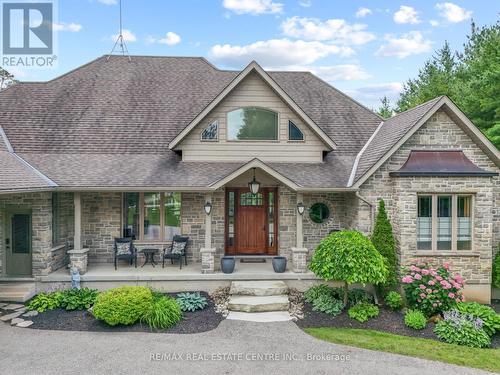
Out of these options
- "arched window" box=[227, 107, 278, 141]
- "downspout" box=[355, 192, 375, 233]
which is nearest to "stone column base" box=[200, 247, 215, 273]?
"arched window" box=[227, 107, 278, 141]

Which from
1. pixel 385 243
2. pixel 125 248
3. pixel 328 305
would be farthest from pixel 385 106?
pixel 125 248

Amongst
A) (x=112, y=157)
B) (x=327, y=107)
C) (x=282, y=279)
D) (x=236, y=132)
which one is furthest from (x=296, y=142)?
(x=112, y=157)

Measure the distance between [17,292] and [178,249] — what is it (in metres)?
4.65

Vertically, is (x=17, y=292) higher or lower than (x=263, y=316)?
higher

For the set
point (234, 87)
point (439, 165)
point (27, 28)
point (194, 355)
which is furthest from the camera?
point (27, 28)

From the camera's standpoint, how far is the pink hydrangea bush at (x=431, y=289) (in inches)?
365

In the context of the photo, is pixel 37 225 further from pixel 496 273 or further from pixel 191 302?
pixel 496 273

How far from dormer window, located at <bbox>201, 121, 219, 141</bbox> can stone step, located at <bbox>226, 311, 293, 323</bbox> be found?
19.6ft

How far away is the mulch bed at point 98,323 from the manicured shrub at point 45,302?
20 centimetres

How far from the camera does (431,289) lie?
9391 millimetres

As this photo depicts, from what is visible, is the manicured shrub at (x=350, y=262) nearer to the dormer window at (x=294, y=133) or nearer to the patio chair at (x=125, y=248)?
the dormer window at (x=294, y=133)

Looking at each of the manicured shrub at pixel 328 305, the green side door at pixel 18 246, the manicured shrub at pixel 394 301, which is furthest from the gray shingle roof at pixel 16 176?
the manicured shrub at pixel 394 301

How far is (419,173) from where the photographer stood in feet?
33.7

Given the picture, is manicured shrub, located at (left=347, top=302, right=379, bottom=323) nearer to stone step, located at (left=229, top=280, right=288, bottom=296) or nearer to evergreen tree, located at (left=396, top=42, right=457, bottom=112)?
stone step, located at (left=229, top=280, right=288, bottom=296)
